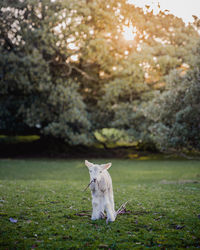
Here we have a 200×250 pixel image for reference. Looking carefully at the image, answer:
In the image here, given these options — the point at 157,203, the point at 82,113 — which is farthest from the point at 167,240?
→ the point at 82,113

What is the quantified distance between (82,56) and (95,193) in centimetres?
2398

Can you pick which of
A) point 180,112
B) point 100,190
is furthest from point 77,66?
point 100,190

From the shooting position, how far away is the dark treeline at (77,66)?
1083 inches

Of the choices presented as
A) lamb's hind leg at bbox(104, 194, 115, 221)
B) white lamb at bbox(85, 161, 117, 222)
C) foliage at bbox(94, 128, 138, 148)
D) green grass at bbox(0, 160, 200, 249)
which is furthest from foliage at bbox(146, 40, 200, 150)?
lamb's hind leg at bbox(104, 194, 115, 221)

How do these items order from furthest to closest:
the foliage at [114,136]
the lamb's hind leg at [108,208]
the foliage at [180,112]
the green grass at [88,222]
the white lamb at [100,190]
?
the foliage at [114,136]
the foliage at [180,112]
the lamb's hind leg at [108,208]
the white lamb at [100,190]
the green grass at [88,222]

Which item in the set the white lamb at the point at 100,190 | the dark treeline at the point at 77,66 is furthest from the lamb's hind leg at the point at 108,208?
the dark treeline at the point at 77,66

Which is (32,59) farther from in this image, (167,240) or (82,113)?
(167,240)

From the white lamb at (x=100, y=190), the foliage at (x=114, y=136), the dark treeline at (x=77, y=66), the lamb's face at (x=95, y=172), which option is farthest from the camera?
the foliage at (x=114, y=136)

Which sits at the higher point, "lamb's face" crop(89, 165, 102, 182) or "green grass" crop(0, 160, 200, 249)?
"lamb's face" crop(89, 165, 102, 182)

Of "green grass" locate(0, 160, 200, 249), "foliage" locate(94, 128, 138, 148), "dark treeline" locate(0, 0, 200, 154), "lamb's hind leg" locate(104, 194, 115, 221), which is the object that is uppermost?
"dark treeline" locate(0, 0, 200, 154)

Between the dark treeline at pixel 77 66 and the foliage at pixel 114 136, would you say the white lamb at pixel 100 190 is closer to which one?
the dark treeline at pixel 77 66

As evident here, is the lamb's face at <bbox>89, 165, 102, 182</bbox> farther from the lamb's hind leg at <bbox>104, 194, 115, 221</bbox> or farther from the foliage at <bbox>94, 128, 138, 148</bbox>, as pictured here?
the foliage at <bbox>94, 128, 138, 148</bbox>

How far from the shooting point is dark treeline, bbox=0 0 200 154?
27.5 m

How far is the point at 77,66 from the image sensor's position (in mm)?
33344
